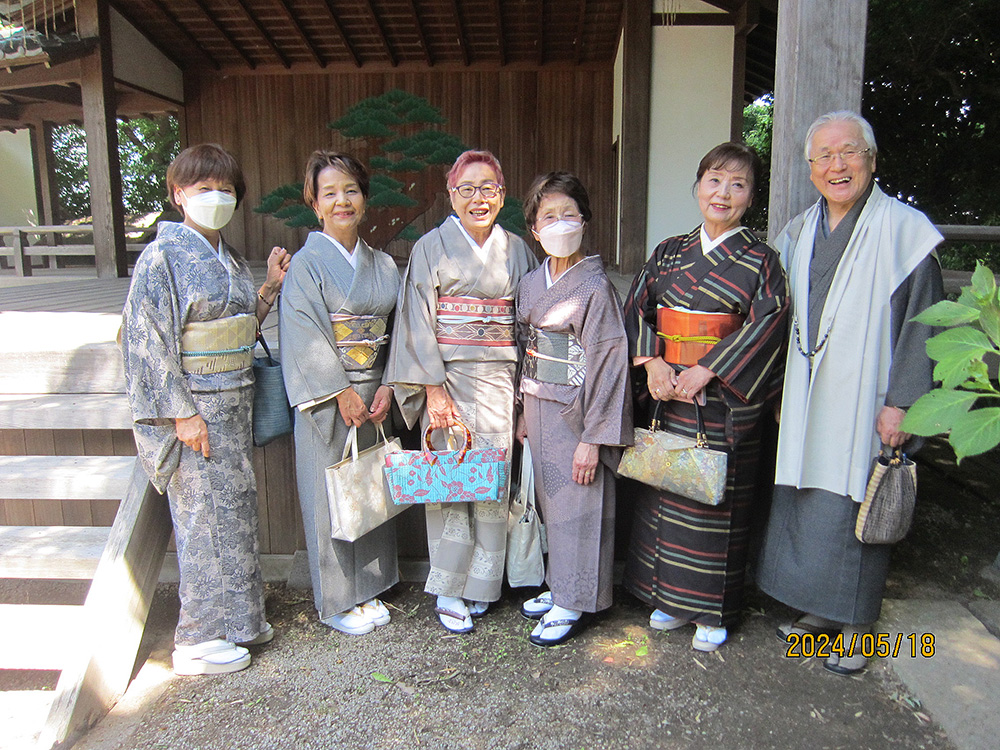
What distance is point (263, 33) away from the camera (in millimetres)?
8906

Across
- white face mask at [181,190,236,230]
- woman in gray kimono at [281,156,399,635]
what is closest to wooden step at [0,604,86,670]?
woman in gray kimono at [281,156,399,635]

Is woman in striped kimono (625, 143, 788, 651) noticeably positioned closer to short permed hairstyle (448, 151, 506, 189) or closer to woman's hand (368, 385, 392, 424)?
short permed hairstyle (448, 151, 506, 189)

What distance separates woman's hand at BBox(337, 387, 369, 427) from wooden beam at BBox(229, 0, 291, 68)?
754cm

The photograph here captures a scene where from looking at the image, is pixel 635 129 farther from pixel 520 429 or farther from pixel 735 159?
pixel 520 429

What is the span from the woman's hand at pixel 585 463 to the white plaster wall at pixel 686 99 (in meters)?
5.02

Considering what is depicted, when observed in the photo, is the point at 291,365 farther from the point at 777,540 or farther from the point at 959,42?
the point at 959,42

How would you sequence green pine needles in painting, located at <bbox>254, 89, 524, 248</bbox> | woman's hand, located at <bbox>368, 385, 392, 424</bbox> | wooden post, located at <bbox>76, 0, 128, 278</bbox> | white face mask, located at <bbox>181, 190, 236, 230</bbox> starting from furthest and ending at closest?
green pine needles in painting, located at <bbox>254, 89, 524, 248</bbox>, wooden post, located at <bbox>76, 0, 128, 278</bbox>, woman's hand, located at <bbox>368, 385, 392, 424</bbox>, white face mask, located at <bbox>181, 190, 236, 230</bbox>

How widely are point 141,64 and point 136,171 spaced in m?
10.7

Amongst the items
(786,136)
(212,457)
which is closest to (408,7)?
(786,136)

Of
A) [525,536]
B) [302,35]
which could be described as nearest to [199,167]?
[525,536]

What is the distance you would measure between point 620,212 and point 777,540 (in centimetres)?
522

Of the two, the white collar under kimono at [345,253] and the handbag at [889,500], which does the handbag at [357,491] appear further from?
the handbag at [889,500]

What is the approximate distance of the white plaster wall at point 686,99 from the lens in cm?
680
